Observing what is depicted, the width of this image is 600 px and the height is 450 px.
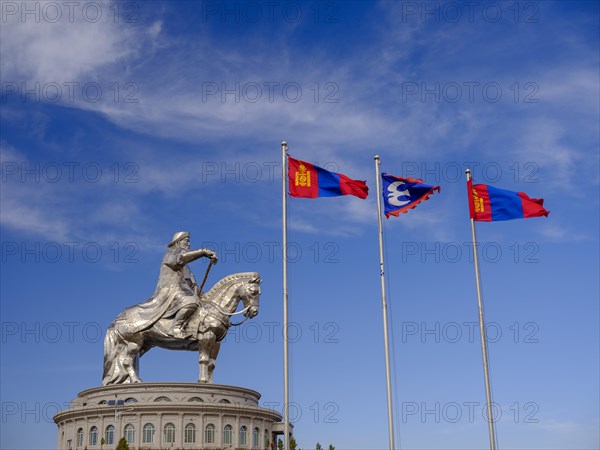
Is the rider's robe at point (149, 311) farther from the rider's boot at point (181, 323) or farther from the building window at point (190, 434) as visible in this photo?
the building window at point (190, 434)

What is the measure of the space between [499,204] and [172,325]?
950 inches

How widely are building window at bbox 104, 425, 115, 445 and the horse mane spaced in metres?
9.99

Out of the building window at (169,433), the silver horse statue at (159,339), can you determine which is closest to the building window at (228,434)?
the building window at (169,433)

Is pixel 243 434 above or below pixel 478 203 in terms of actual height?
below

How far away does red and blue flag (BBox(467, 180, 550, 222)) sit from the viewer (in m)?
35.6

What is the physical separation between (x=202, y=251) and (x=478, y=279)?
22405 millimetres

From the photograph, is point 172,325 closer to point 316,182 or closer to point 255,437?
point 255,437

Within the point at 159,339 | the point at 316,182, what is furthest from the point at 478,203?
the point at 159,339

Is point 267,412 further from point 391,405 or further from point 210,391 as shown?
point 391,405

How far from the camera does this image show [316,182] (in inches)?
1419

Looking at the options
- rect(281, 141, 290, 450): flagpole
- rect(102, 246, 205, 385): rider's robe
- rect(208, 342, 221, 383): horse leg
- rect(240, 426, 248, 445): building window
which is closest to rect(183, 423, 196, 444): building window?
rect(240, 426, 248, 445): building window

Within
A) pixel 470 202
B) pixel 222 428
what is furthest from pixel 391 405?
pixel 222 428

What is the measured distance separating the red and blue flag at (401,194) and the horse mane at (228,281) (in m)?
19.0

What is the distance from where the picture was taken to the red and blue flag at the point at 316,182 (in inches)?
1409
